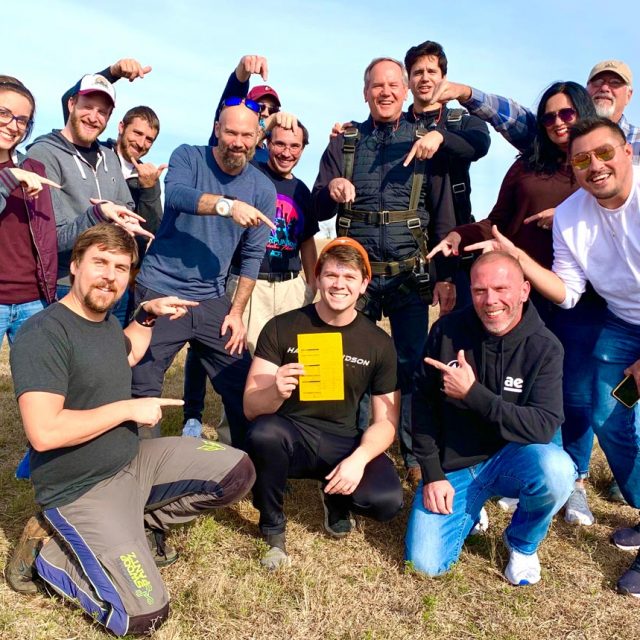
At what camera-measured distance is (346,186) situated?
5590mm

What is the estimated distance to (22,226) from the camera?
16.6 ft

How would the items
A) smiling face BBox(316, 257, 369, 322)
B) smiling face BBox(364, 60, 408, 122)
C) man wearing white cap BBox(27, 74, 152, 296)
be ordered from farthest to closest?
1. smiling face BBox(364, 60, 408, 122)
2. man wearing white cap BBox(27, 74, 152, 296)
3. smiling face BBox(316, 257, 369, 322)

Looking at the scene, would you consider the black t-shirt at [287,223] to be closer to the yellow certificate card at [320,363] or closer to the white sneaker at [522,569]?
the yellow certificate card at [320,363]

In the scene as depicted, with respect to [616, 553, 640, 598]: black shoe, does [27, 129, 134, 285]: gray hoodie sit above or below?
above

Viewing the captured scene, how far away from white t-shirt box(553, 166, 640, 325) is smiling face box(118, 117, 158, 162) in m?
4.71

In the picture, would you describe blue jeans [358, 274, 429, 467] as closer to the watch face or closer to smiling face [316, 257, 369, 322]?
smiling face [316, 257, 369, 322]

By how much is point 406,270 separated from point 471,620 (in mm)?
3112

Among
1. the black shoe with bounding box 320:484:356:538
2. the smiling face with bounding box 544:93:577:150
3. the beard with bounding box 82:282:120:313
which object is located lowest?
the black shoe with bounding box 320:484:356:538

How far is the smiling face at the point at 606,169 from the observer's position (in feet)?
14.7

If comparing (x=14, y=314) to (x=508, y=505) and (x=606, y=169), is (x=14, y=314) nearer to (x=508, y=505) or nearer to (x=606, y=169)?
(x=508, y=505)


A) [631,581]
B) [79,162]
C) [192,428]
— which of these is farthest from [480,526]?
[79,162]

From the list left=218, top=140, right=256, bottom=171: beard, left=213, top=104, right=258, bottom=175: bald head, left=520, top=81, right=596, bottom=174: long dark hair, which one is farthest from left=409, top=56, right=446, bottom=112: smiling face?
left=218, top=140, right=256, bottom=171: beard

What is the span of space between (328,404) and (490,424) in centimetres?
135

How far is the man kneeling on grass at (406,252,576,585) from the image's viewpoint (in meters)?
4.40
